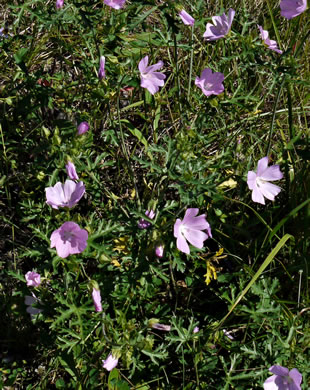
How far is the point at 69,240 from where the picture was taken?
1557mm

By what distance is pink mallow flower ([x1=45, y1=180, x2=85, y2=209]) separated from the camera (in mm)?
1591

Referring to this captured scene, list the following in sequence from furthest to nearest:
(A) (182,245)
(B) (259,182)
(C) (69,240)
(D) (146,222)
Answer: (B) (259,182)
(D) (146,222)
(A) (182,245)
(C) (69,240)

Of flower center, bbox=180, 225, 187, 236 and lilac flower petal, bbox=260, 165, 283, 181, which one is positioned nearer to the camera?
flower center, bbox=180, 225, 187, 236

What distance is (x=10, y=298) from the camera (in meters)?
2.02

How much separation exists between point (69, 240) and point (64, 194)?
0.16 meters

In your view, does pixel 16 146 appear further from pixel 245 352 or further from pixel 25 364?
pixel 245 352

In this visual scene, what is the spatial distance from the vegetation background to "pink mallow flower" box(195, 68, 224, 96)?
6cm

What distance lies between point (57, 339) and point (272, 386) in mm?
712

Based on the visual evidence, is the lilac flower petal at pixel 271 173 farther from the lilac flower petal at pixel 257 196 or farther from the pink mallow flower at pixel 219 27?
the pink mallow flower at pixel 219 27

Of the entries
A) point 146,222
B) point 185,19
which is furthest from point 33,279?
point 185,19

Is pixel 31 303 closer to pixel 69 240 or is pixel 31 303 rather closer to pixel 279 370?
pixel 69 240

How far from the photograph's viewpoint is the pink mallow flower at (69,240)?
5.04 ft

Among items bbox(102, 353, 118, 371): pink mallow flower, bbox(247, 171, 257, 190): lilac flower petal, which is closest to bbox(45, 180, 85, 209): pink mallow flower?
bbox(102, 353, 118, 371): pink mallow flower

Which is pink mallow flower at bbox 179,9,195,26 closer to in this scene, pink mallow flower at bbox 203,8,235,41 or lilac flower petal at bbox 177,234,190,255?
pink mallow flower at bbox 203,8,235,41
